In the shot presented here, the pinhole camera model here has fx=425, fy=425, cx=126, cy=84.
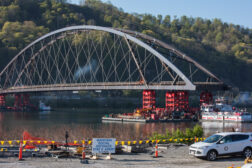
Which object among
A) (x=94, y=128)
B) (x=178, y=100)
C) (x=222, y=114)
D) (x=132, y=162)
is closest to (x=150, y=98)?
(x=178, y=100)

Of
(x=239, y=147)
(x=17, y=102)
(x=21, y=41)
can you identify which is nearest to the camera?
(x=239, y=147)

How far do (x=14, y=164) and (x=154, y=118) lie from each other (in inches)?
2470

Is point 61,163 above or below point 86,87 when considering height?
below

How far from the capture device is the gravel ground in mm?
24859

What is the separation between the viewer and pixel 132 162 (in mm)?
26469

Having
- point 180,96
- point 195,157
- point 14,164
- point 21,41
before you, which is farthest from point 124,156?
point 21,41

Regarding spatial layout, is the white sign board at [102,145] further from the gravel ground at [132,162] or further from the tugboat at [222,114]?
the tugboat at [222,114]

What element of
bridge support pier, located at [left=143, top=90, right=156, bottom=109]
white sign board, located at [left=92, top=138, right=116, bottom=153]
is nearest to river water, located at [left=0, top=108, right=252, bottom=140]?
bridge support pier, located at [left=143, top=90, right=156, bottom=109]

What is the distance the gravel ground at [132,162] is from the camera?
979 inches

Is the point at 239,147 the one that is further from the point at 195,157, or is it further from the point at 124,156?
the point at 124,156

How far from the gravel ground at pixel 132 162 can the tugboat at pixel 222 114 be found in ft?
191

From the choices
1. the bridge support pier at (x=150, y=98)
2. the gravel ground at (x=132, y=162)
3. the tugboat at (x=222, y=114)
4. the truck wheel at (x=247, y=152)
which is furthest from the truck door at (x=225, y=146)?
the bridge support pier at (x=150, y=98)

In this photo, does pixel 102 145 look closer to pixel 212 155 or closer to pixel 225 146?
→ pixel 212 155

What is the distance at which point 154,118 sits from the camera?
283ft
